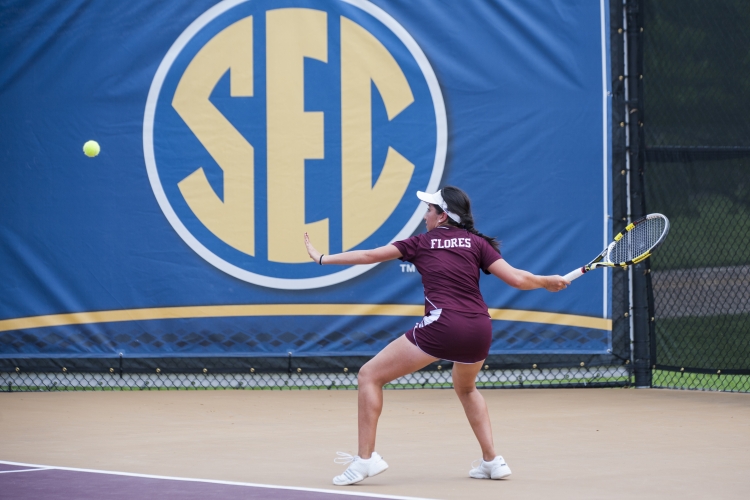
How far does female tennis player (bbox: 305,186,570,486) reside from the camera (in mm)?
4773

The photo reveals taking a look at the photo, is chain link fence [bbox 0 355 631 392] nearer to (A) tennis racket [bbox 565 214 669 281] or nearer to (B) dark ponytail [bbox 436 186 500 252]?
(A) tennis racket [bbox 565 214 669 281]

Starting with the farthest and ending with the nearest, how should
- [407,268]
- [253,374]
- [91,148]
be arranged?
[253,374], [407,268], [91,148]

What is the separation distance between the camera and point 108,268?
9148mm

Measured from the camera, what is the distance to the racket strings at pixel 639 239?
5.53 metres

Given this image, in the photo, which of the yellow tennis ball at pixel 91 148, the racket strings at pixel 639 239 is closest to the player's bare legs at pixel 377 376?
the racket strings at pixel 639 239

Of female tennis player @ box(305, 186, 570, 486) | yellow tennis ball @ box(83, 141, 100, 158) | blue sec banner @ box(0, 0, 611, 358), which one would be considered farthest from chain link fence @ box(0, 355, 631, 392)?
female tennis player @ box(305, 186, 570, 486)

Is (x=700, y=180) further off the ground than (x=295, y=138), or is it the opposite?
(x=295, y=138)

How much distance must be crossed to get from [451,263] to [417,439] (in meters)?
1.74

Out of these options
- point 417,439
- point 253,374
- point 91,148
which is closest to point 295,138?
point 91,148

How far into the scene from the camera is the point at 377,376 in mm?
4820

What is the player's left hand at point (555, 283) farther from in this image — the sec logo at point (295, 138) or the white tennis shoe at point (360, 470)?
the sec logo at point (295, 138)

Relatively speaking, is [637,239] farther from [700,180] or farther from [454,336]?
[700,180]

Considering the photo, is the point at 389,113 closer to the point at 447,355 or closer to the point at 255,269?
the point at 255,269

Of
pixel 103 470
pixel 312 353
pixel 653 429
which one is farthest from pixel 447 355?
pixel 312 353
